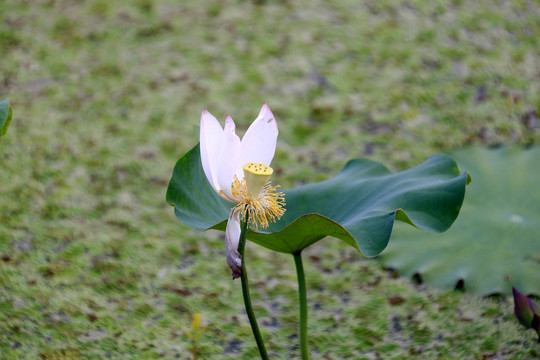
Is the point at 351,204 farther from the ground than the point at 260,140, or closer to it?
closer to it

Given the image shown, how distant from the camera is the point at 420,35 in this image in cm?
246

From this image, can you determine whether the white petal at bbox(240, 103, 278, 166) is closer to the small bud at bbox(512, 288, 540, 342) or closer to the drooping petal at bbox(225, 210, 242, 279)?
the drooping petal at bbox(225, 210, 242, 279)

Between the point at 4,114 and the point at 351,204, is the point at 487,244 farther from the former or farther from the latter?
the point at 4,114

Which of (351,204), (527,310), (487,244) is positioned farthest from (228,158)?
(487,244)

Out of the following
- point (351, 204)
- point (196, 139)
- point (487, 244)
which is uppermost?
point (351, 204)

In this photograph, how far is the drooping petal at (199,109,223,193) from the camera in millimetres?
896

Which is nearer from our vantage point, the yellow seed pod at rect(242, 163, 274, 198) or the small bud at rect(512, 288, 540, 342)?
the yellow seed pod at rect(242, 163, 274, 198)

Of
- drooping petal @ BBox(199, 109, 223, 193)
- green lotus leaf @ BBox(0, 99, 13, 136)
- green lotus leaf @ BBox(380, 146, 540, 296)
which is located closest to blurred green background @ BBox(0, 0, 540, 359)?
green lotus leaf @ BBox(380, 146, 540, 296)

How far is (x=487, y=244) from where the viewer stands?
4.88 ft

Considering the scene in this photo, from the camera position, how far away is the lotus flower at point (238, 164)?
34.3 inches

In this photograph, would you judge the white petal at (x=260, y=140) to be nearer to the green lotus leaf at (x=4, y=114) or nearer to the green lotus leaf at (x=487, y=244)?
the green lotus leaf at (x=4, y=114)

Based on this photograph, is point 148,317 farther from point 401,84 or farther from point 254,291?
point 401,84

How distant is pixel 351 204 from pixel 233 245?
39 centimetres

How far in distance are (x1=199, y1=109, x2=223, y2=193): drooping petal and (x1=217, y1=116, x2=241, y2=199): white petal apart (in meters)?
0.01
